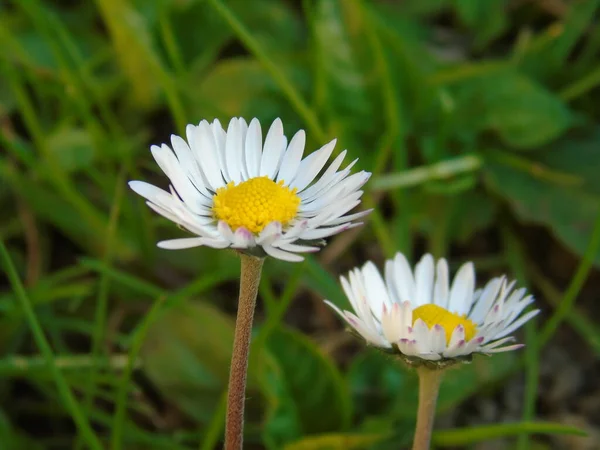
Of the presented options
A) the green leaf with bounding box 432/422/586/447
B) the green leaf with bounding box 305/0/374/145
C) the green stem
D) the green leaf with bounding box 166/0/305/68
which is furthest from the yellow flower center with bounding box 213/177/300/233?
the green leaf with bounding box 166/0/305/68

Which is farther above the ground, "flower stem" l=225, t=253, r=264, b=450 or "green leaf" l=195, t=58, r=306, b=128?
"green leaf" l=195, t=58, r=306, b=128

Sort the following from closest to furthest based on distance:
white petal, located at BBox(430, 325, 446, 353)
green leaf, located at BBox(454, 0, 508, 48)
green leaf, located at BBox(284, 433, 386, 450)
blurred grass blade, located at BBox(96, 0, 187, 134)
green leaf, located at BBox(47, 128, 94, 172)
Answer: white petal, located at BBox(430, 325, 446, 353)
green leaf, located at BBox(284, 433, 386, 450)
green leaf, located at BBox(47, 128, 94, 172)
blurred grass blade, located at BBox(96, 0, 187, 134)
green leaf, located at BBox(454, 0, 508, 48)

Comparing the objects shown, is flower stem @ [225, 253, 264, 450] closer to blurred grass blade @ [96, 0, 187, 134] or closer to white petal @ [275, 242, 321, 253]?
white petal @ [275, 242, 321, 253]

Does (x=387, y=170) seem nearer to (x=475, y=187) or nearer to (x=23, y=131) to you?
(x=475, y=187)

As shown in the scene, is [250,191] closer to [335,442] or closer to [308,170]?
[308,170]

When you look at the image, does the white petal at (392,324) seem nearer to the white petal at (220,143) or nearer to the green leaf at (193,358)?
the white petal at (220,143)

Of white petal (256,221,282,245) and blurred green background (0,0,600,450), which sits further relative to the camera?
blurred green background (0,0,600,450)

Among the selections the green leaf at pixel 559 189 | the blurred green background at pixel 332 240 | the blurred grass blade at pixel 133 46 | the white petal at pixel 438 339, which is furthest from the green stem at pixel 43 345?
the green leaf at pixel 559 189

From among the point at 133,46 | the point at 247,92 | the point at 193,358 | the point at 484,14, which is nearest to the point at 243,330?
the point at 193,358
